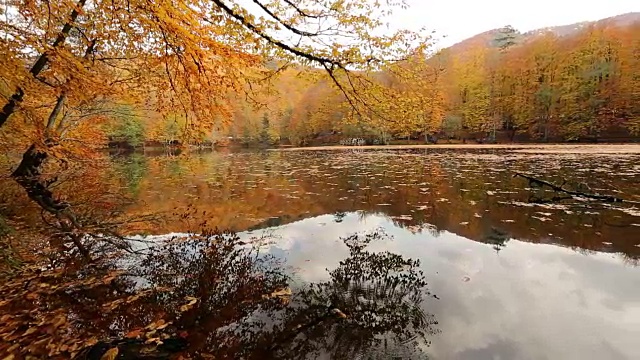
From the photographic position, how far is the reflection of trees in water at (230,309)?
3.65 meters

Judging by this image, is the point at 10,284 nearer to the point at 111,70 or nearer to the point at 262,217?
the point at 262,217

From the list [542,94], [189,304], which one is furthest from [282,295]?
[542,94]

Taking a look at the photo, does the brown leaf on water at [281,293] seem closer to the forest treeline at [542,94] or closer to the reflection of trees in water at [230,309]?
the reflection of trees in water at [230,309]

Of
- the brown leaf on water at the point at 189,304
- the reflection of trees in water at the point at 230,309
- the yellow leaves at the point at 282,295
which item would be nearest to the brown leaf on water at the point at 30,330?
the reflection of trees in water at the point at 230,309

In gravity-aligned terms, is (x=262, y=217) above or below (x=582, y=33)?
below

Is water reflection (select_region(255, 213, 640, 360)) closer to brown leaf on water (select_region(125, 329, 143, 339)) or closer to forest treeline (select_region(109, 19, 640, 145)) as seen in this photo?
brown leaf on water (select_region(125, 329, 143, 339))

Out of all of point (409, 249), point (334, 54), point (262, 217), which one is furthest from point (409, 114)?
point (262, 217)

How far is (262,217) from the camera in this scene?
9.79 metres

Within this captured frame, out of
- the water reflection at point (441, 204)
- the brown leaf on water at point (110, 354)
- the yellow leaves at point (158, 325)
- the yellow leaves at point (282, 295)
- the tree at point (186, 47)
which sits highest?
the tree at point (186, 47)

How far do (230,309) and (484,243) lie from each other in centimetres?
548

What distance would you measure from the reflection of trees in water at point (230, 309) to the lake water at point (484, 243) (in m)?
0.41

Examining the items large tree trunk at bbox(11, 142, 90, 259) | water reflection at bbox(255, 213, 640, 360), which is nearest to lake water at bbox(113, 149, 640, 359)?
water reflection at bbox(255, 213, 640, 360)

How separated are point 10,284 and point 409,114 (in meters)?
7.34

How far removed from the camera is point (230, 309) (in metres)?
4.43
